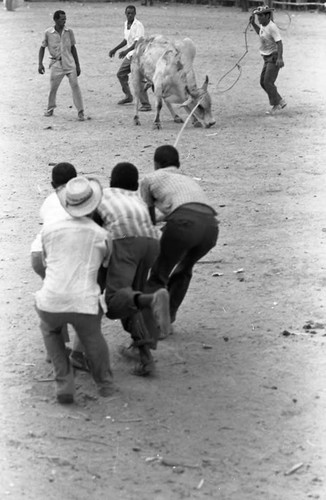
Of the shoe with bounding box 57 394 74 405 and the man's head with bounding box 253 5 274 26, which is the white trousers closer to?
the man's head with bounding box 253 5 274 26

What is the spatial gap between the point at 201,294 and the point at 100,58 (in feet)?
41.1

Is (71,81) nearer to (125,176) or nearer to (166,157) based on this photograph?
(166,157)

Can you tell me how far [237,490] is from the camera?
5.52m

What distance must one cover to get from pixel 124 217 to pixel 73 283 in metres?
0.68

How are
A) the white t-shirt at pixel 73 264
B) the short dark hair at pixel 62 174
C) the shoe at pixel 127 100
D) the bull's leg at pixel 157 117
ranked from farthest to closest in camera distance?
1. the shoe at pixel 127 100
2. the bull's leg at pixel 157 117
3. the short dark hair at pixel 62 174
4. the white t-shirt at pixel 73 264

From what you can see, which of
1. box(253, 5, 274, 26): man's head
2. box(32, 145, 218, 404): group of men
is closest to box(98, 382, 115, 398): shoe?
box(32, 145, 218, 404): group of men

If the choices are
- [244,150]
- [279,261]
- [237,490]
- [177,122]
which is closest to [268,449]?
[237,490]

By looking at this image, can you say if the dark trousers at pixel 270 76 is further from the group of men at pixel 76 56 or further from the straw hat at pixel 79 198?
the straw hat at pixel 79 198

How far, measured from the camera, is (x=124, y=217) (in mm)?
6781

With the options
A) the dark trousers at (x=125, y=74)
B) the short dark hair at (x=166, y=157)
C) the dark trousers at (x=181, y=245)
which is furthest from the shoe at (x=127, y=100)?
the dark trousers at (x=181, y=245)

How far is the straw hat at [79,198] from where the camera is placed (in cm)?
641

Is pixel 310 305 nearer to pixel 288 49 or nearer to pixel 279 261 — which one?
pixel 279 261

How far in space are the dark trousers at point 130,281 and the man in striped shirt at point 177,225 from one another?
0.25 meters

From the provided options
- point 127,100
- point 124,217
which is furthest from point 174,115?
point 124,217
